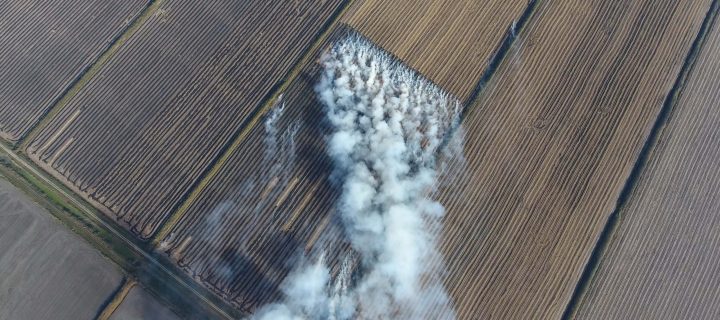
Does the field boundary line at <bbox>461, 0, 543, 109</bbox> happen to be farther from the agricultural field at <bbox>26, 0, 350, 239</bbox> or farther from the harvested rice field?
the agricultural field at <bbox>26, 0, 350, 239</bbox>

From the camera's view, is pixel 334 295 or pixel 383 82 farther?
pixel 383 82

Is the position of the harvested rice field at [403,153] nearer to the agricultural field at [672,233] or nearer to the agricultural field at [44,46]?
the agricultural field at [672,233]

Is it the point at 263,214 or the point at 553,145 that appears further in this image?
the point at 553,145

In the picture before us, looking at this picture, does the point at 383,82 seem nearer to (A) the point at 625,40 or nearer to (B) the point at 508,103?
(B) the point at 508,103

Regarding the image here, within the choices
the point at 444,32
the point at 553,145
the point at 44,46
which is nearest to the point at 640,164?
the point at 553,145

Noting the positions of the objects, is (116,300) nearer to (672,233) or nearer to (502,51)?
(502,51)

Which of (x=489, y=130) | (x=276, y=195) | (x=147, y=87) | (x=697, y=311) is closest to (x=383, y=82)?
(x=489, y=130)

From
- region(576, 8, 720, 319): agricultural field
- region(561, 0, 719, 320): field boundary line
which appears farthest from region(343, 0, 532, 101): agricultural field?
region(576, 8, 720, 319): agricultural field
